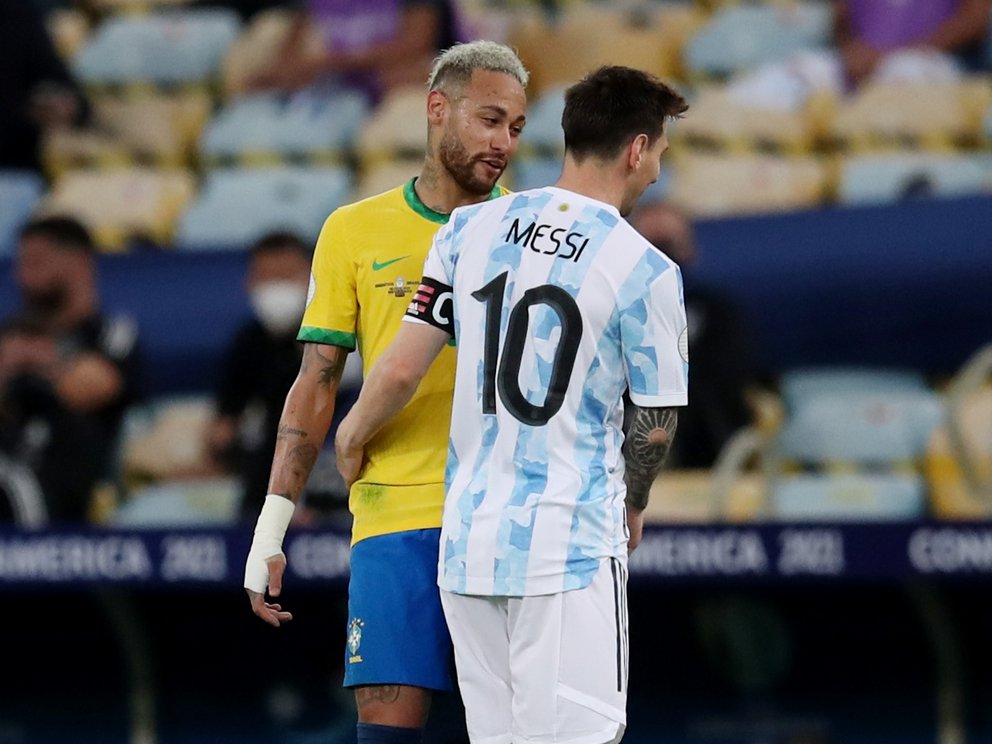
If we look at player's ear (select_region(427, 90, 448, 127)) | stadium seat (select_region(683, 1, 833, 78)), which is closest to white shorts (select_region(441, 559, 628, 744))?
player's ear (select_region(427, 90, 448, 127))

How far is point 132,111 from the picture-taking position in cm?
972

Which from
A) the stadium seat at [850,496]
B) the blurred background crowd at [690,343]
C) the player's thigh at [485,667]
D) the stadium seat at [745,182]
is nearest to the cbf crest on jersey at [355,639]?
the player's thigh at [485,667]

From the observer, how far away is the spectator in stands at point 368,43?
28.6 ft

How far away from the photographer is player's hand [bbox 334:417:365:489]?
12.4 feet

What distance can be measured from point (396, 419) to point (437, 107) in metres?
0.64

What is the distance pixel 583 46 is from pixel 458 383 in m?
5.39

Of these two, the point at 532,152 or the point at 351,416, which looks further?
the point at 532,152

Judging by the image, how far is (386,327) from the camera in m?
3.95

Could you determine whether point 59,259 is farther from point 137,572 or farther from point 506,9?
point 506,9

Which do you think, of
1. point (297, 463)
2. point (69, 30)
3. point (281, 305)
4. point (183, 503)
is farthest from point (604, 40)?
point (297, 463)

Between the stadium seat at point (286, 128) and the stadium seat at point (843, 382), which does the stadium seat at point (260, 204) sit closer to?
the stadium seat at point (286, 128)

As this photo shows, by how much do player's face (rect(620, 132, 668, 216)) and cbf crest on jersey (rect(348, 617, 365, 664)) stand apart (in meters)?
1.00

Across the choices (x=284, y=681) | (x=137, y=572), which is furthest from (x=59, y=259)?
(x=284, y=681)

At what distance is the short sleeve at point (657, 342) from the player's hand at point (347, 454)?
617mm
